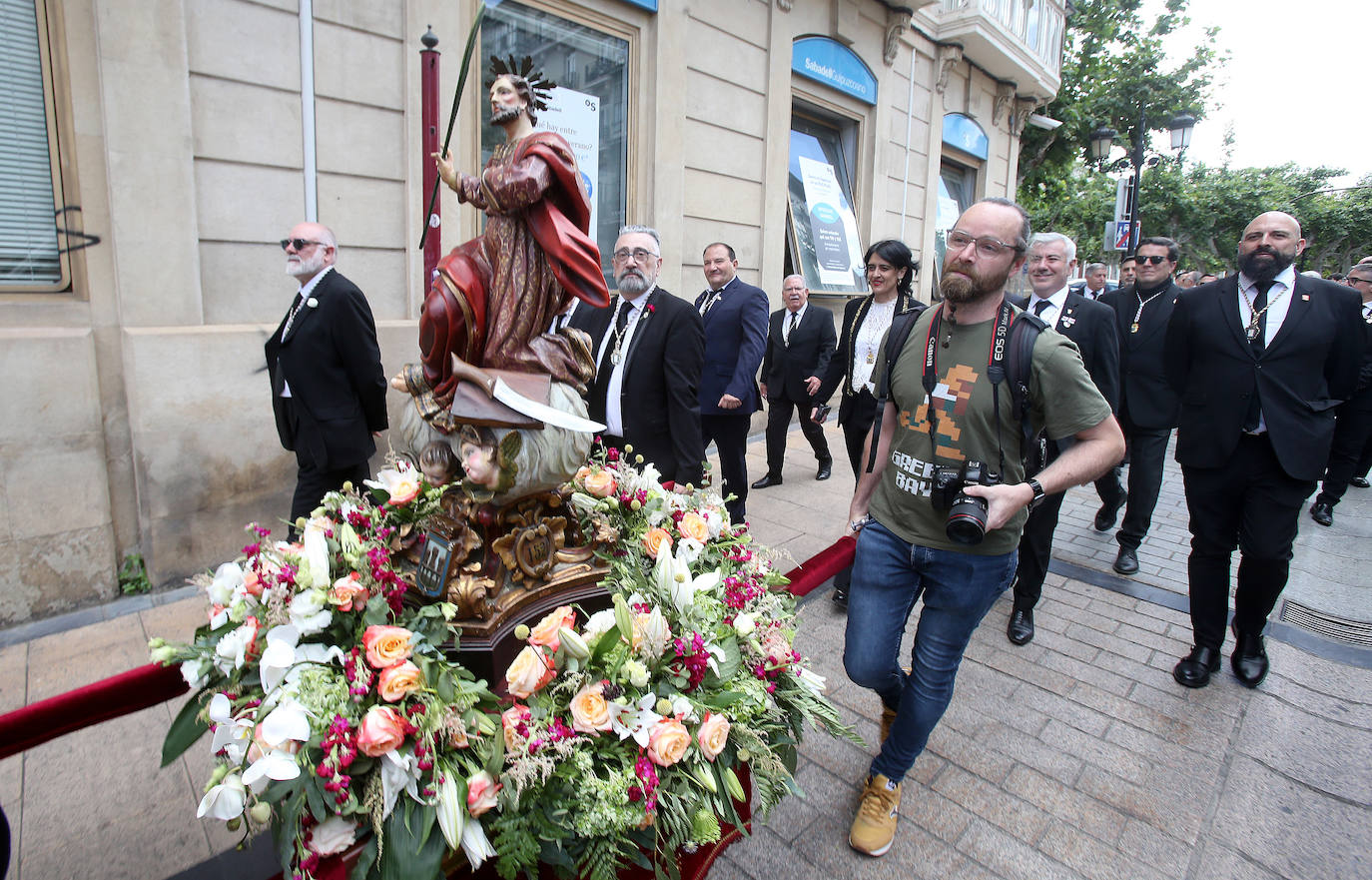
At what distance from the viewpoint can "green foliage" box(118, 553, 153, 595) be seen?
4.36 meters

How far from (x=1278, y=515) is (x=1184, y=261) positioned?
36.6 metres

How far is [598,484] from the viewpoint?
2277mm

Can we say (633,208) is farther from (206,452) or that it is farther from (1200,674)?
(1200,674)

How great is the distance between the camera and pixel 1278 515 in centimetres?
330

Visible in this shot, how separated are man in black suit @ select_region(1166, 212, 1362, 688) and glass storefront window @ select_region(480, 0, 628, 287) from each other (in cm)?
510

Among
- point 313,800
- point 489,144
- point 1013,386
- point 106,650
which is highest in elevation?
point 489,144

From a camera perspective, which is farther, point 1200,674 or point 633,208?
point 633,208

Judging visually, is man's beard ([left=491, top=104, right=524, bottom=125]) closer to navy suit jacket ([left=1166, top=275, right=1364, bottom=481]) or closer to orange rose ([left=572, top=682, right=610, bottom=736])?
orange rose ([left=572, top=682, right=610, bottom=736])

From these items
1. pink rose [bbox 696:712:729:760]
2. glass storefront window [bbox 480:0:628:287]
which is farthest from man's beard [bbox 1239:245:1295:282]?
glass storefront window [bbox 480:0:628:287]

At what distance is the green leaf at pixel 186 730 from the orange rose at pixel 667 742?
1076 mm

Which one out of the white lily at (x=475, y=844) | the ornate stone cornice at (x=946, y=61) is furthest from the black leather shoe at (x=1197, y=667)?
the ornate stone cornice at (x=946, y=61)

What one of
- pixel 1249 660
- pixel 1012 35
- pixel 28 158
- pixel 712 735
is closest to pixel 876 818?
pixel 712 735

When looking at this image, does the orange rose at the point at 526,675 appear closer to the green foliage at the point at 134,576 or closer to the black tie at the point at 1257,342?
the black tie at the point at 1257,342

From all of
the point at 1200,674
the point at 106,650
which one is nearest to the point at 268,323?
the point at 106,650
